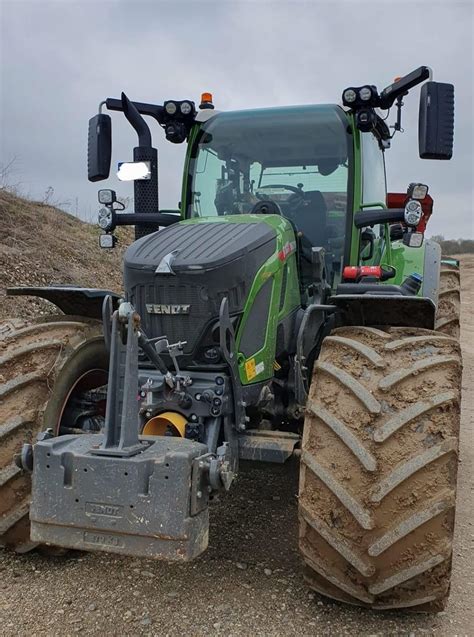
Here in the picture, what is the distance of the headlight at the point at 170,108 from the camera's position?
4.77 meters

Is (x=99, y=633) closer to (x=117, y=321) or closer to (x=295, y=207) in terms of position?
(x=117, y=321)

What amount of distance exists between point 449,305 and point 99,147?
3200mm

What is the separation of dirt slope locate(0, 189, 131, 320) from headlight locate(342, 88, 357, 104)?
17.0ft

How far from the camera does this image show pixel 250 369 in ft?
11.4

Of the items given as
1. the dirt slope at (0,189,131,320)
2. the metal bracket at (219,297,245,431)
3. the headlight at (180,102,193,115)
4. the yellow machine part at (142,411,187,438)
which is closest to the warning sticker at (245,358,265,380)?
the metal bracket at (219,297,245,431)

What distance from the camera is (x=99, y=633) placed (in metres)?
2.91

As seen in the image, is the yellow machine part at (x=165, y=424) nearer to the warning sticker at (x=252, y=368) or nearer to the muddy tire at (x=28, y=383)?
the warning sticker at (x=252, y=368)

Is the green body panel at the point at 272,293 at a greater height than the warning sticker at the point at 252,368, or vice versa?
the green body panel at the point at 272,293

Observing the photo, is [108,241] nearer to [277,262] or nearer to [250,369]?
[277,262]

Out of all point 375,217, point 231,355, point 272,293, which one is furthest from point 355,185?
point 231,355

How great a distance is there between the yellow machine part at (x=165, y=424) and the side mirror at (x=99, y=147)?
77.5 inches

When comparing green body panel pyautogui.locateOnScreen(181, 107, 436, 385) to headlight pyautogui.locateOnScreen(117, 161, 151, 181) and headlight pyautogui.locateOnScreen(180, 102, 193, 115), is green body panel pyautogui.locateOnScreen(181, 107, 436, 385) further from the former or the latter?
headlight pyautogui.locateOnScreen(117, 161, 151, 181)

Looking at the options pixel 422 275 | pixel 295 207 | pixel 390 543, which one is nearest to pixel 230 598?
pixel 390 543

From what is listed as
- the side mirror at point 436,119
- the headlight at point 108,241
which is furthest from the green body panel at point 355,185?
the headlight at point 108,241
